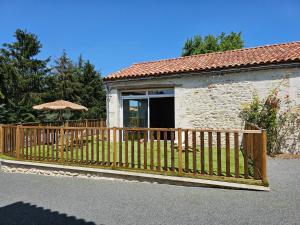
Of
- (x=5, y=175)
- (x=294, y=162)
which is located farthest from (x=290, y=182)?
(x=5, y=175)

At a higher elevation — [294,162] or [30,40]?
[30,40]

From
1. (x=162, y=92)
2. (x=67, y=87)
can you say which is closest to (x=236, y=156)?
(x=162, y=92)

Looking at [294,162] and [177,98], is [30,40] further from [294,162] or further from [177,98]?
[294,162]

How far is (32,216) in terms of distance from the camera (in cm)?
391

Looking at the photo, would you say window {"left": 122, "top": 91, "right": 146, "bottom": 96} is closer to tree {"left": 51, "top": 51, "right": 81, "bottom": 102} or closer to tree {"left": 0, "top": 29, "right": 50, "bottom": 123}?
tree {"left": 0, "top": 29, "right": 50, "bottom": 123}

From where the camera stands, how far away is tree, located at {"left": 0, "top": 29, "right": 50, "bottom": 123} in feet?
63.7

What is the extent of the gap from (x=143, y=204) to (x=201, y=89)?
7317 millimetres

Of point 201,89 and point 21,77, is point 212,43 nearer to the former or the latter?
point 21,77

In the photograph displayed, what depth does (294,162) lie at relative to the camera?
293 inches

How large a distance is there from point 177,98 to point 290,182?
21.3 ft

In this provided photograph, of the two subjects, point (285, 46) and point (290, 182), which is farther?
point (285, 46)

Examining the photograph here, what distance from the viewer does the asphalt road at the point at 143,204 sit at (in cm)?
362

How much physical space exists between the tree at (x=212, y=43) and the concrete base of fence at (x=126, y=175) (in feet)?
100

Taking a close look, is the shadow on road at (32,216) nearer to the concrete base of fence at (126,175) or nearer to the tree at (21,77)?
the concrete base of fence at (126,175)
